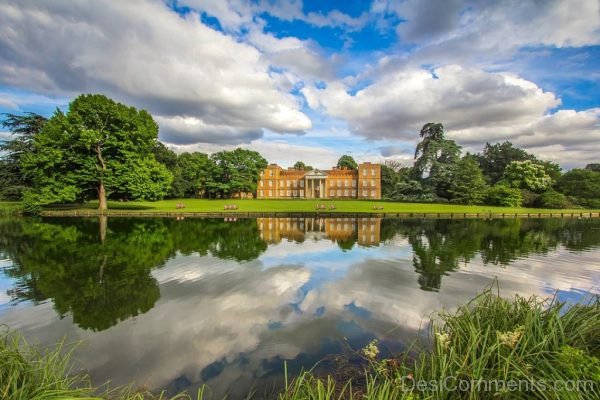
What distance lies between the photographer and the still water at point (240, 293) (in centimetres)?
539

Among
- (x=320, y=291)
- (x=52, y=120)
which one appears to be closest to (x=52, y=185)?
(x=52, y=120)

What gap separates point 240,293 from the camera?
861cm

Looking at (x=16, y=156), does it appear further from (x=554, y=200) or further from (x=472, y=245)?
(x=554, y=200)

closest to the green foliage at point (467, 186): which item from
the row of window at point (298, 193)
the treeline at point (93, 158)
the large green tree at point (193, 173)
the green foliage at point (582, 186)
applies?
the green foliage at point (582, 186)

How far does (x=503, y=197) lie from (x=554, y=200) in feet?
24.7

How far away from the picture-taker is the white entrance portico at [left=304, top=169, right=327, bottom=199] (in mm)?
75625

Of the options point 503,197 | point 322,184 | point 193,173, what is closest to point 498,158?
point 503,197

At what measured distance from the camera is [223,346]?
5770 millimetres

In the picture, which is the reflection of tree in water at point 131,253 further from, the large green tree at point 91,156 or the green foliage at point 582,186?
the green foliage at point 582,186

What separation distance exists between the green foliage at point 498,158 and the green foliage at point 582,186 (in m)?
16.4

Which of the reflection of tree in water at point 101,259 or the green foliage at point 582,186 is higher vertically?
the green foliage at point 582,186

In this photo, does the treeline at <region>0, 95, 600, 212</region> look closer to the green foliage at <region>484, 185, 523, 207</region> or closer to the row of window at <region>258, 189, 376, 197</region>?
the green foliage at <region>484, 185, 523, 207</region>

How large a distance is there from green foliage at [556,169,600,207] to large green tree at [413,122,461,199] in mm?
17697

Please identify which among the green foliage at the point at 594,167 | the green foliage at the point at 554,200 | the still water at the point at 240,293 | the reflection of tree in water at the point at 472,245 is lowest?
the reflection of tree in water at the point at 472,245
